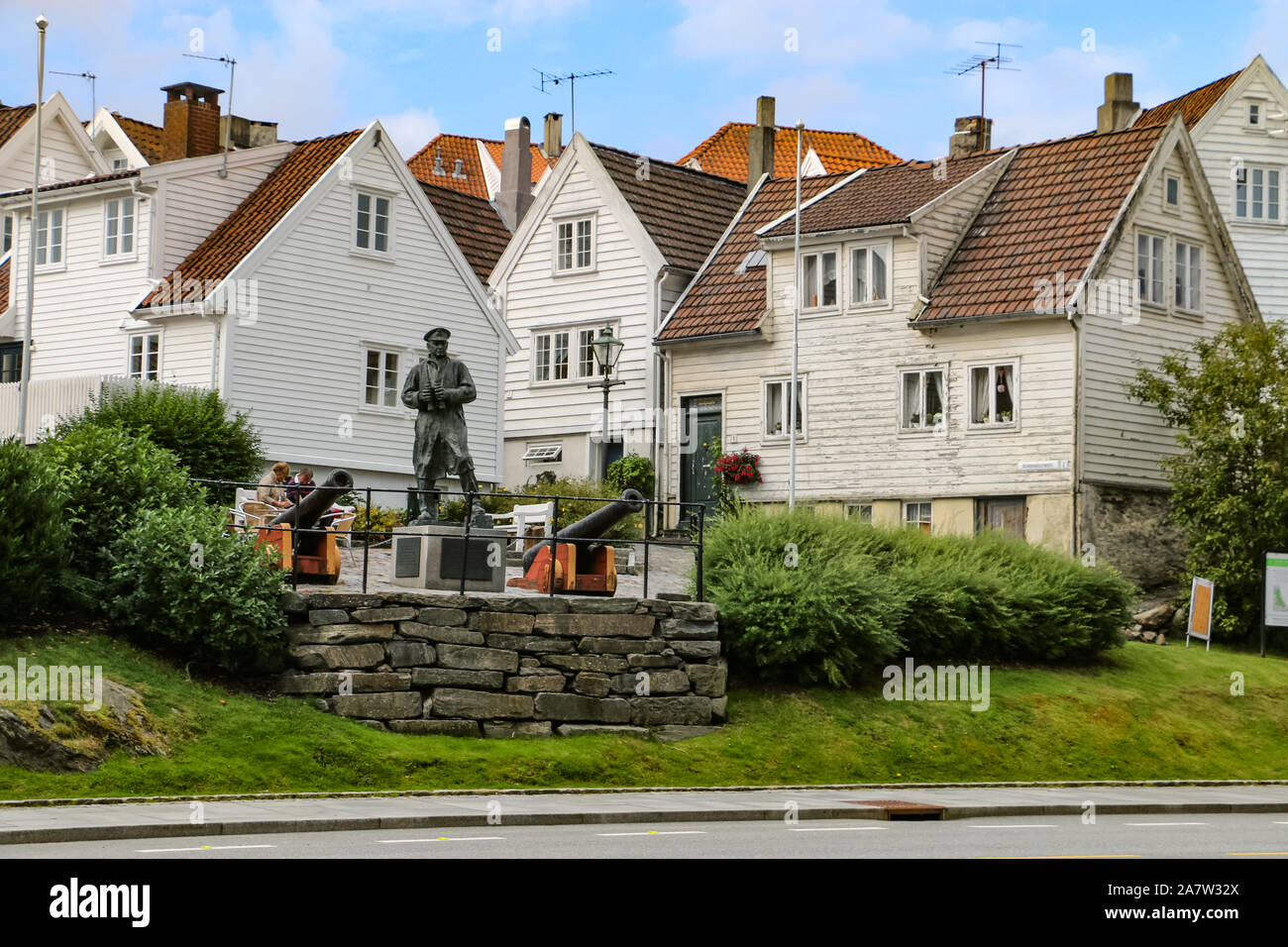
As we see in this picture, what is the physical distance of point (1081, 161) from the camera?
125 ft

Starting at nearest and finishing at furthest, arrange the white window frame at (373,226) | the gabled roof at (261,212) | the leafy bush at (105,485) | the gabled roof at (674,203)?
the leafy bush at (105,485), the gabled roof at (261,212), the white window frame at (373,226), the gabled roof at (674,203)

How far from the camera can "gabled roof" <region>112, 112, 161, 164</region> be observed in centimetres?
5684

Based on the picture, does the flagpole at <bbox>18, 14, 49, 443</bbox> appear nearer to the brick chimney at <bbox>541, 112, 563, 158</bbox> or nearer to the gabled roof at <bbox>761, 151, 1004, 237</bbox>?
the gabled roof at <bbox>761, 151, 1004, 237</bbox>

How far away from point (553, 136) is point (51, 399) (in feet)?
101

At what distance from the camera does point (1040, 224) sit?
37281 millimetres

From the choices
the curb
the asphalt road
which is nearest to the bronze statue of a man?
the curb

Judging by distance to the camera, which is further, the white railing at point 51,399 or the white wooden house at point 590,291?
the white wooden house at point 590,291

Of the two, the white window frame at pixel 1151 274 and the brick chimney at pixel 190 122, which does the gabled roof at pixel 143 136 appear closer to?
the brick chimney at pixel 190 122

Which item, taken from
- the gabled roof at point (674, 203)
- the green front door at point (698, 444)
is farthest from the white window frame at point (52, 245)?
the green front door at point (698, 444)

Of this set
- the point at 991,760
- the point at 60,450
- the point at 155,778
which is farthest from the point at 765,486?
the point at 155,778

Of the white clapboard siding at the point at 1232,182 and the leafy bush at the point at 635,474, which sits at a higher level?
the white clapboard siding at the point at 1232,182

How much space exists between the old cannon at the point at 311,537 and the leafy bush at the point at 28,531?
2.46 m

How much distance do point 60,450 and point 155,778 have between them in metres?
5.26

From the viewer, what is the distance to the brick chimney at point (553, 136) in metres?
62.3
